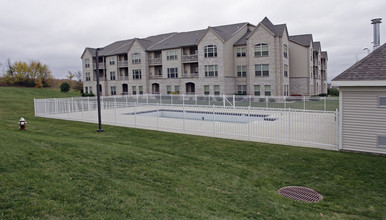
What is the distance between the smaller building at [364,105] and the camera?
35.7ft

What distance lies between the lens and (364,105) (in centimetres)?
1118

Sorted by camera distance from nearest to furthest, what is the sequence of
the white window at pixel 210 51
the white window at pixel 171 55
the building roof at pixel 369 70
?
the building roof at pixel 369 70, the white window at pixel 210 51, the white window at pixel 171 55

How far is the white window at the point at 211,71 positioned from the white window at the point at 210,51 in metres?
1.61

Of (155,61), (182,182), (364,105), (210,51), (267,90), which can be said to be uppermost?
(210,51)

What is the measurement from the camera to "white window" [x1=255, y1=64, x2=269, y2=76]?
3903cm

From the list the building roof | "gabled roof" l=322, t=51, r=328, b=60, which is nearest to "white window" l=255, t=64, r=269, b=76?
"gabled roof" l=322, t=51, r=328, b=60

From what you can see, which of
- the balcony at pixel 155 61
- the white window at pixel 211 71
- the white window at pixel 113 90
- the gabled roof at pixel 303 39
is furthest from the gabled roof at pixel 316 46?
the white window at pixel 113 90

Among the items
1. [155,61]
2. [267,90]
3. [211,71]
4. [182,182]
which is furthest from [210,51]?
[182,182]

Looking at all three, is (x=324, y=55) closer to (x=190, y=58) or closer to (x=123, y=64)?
(x=190, y=58)

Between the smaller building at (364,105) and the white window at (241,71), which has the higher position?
the white window at (241,71)

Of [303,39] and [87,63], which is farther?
[87,63]

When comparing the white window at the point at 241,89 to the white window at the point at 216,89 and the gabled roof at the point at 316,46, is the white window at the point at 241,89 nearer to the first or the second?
the white window at the point at 216,89

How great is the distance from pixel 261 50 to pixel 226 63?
16.2 feet

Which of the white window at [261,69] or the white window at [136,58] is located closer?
the white window at [261,69]
